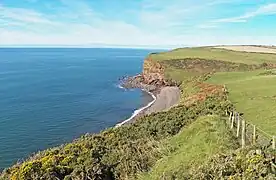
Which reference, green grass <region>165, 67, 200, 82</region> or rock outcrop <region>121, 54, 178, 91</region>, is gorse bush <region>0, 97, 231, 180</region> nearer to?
rock outcrop <region>121, 54, 178, 91</region>

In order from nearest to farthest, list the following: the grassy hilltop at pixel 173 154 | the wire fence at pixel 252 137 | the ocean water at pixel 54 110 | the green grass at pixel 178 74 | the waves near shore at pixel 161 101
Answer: the grassy hilltop at pixel 173 154, the wire fence at pixel 252 137, the ocean water at pixel 54 110, the waves near shore at pixel 161 101, the green grass at pixel 178 74

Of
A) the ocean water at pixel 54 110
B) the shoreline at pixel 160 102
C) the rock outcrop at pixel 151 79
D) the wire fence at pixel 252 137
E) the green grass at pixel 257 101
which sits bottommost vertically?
the ocean water at pixel 54 110

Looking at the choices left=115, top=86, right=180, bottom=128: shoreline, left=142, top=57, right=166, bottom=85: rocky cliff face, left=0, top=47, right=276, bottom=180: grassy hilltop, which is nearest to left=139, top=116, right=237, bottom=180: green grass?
left=0, top=47, right=276, bottom=180: grassy hilltop

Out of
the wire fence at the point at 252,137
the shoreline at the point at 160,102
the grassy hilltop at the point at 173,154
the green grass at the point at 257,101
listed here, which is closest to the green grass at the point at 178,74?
the shoreline at the point at 160,102

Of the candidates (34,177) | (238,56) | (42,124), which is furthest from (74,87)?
(34,177)

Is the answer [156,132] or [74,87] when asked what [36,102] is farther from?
[156,132]

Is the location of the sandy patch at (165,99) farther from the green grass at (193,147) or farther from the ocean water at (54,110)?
the green grass at (193,147)

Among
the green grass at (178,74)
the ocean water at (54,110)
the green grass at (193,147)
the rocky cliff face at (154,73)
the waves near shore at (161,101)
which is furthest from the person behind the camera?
the rocky cliff face at (154,73)
